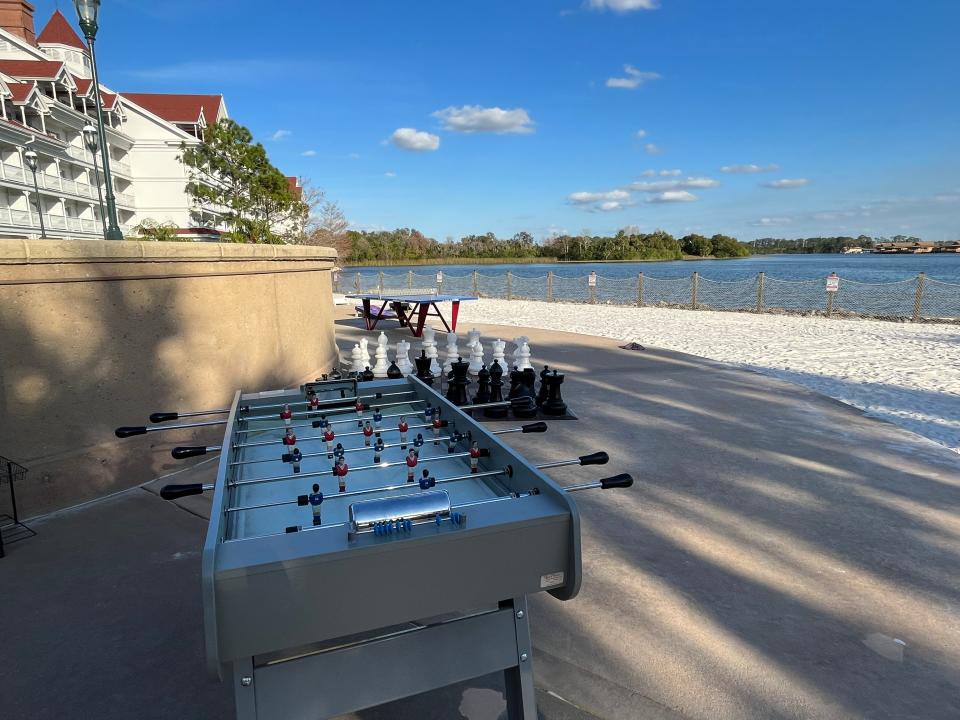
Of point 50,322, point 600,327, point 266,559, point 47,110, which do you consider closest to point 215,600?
point 266,559

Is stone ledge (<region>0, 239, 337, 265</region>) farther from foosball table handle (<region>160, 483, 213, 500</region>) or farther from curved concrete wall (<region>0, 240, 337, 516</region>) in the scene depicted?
foosball table handle (<region>160, 483, 213, 500</region>)

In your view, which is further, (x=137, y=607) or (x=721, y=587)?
(x=721, y=587)

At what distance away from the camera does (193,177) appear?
2072 cm

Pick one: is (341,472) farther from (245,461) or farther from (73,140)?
(73,140)

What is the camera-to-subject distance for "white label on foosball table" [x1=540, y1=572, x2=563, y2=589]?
6.32 ft

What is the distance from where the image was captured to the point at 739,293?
25.6m

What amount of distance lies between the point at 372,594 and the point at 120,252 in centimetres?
441

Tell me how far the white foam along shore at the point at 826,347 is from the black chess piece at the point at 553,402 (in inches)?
160

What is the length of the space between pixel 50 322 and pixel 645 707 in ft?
16.5

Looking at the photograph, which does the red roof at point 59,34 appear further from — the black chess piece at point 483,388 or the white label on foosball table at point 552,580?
the white label on foosball table at point 552,580

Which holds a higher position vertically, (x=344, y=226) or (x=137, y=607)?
(x=344, y=226)

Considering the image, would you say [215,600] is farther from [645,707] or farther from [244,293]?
[244,293]

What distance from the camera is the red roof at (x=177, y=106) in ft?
130

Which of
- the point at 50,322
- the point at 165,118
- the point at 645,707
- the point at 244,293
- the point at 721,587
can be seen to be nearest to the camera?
the point at 645,707
